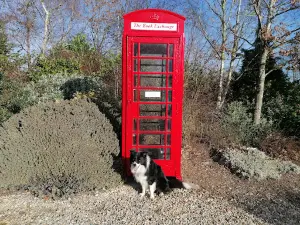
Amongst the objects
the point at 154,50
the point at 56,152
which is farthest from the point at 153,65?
the point at 56,152

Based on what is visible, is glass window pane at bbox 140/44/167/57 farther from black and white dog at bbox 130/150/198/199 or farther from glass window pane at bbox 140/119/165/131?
black and white dog at bbox 130/150/198/199

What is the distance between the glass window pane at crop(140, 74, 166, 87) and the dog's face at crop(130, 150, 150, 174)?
1.21 metres

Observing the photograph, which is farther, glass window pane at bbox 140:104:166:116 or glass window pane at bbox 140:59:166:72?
glass window pane at bbox 140:104:166:116

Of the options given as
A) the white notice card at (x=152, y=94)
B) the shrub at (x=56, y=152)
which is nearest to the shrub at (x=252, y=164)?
the white notice card at (x=152, y=94)

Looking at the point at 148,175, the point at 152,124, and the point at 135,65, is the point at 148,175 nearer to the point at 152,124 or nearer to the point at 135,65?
the point at 152,124

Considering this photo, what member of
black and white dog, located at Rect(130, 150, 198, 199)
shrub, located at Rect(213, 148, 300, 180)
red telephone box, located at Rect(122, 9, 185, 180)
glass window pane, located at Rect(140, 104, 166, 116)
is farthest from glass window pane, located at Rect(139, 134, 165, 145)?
shrub, located at Rect(213, 148, 300, 180)

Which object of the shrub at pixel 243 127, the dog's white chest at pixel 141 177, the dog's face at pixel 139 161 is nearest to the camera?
the dog's face at pixel 139 161

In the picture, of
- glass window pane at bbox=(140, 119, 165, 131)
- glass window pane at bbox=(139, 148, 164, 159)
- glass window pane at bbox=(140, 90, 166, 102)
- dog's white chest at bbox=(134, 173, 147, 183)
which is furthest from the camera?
glass window pane at bbox=(139, 148, 164, 159)

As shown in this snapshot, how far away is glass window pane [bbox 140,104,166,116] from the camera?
15.3ft

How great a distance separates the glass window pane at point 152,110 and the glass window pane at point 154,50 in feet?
2.76

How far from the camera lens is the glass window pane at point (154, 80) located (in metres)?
4.59

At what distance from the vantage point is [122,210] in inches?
147

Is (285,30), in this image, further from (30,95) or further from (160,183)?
(30,95)

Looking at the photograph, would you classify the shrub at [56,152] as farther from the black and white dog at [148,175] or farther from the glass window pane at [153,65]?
the glass window pane at [153,65]
